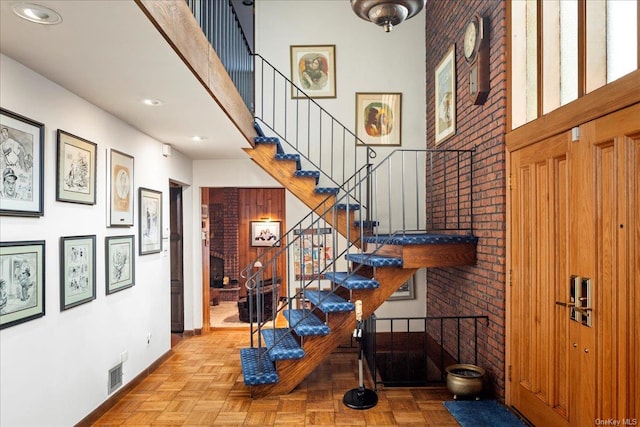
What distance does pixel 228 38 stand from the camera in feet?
12.9

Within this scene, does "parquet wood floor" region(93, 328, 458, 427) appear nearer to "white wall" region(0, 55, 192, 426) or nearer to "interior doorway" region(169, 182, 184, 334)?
"white wall" region(0, 55, 192, 426)

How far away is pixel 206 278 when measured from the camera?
226 inches

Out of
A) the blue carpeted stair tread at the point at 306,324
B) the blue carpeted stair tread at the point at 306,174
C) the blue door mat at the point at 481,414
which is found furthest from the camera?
the blue carpeted stair tread at the point at 306,174

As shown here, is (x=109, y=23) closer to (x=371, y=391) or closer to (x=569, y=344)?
(x=569, y=344)

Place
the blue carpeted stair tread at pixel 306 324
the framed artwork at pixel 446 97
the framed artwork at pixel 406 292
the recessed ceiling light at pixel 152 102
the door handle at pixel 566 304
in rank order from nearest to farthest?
the door handle at pixel 566 304
the recessed ceiling light at pixel 152 102
the blue carpeted stair tread at pixel 306 324
the framed artwork at pixel 446 97
the framed artwork at pixel 406 292

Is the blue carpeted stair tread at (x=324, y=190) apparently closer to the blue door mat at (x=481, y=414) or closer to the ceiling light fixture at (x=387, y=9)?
the blue door mat at (x=481, y=414)

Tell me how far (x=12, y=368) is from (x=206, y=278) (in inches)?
134

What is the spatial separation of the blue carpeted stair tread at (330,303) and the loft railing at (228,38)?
2217 millimetres

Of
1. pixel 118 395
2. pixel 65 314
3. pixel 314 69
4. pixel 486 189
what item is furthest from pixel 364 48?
pixel 118 395

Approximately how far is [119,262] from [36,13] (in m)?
2.28

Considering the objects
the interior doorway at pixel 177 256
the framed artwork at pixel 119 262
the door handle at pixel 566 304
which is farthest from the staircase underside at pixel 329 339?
the interior doorway at pixel 177 256

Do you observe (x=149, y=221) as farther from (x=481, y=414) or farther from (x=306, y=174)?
(x=481, y=414)

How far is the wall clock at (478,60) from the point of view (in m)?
3.48

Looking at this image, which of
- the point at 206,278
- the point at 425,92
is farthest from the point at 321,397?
the point at 425,92
